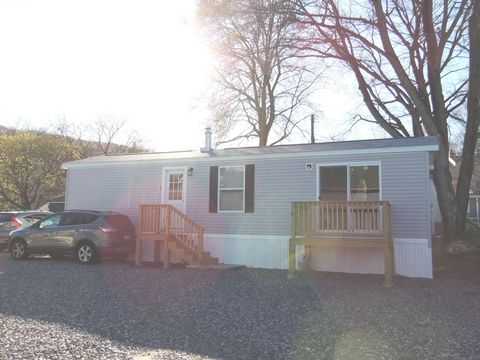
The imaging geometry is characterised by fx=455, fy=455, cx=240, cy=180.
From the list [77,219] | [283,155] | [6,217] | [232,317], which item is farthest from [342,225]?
[6,217]

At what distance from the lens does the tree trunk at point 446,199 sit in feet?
43.1

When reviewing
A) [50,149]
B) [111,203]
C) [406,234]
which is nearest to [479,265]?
[406,234]

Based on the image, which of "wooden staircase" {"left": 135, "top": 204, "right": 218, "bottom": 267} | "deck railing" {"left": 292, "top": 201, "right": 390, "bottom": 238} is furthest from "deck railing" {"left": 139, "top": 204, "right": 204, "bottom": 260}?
"deck railing" {"left": 292, "top": 201, "right": 390, "bottom": 238}

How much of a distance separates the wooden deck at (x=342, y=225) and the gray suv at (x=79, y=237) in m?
4.71

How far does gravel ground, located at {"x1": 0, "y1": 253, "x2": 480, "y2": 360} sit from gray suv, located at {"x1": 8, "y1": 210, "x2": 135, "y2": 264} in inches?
69.1

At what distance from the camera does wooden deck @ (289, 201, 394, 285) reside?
31.3ft

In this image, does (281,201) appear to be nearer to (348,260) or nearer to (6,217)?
(348,260)

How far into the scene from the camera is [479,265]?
11.0m

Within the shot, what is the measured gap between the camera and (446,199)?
13.3 m

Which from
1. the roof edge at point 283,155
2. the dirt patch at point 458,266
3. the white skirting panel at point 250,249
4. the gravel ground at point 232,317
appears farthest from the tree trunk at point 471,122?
the white skirting panel at point 250,249

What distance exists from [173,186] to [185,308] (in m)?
6.64

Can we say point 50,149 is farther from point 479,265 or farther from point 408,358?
point 408,358

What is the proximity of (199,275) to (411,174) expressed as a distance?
5298mm

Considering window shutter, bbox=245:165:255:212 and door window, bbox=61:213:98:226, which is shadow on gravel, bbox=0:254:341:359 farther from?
window shutter, bbox=245:165:255:212
